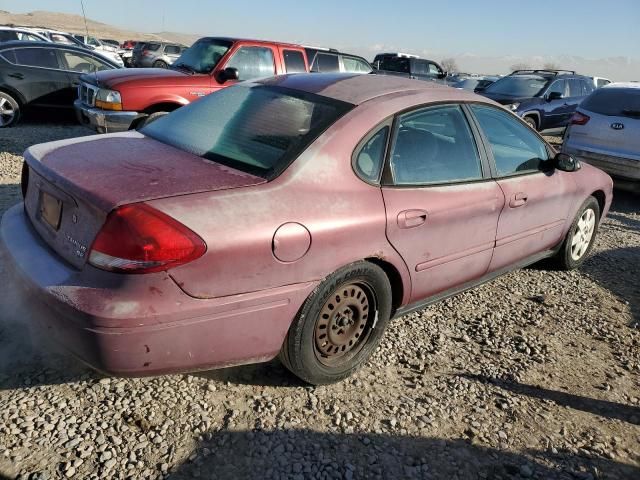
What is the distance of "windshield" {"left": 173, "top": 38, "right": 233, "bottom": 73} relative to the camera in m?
7.64

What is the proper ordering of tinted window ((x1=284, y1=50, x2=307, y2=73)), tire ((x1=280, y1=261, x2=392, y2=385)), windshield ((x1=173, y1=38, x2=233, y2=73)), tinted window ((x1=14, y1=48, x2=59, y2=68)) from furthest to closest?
tinted window ((x1=14, y1=48, x2=59, y2=68)) → tinted window ((x1=284, y1=50, x2=307, y2=73)) → windshield ((x1=173, y1=38, x2=233, y2=73)) → tire ((x1=280, y1=261, x2=392, y2=385))

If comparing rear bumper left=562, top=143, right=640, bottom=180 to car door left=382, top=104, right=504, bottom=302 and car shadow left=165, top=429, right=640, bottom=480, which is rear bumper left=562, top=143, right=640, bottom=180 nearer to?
car door left=382, top=104, right=504, bottom=302

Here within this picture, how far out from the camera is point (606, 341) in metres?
3.60

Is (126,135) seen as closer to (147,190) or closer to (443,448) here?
(147,190)

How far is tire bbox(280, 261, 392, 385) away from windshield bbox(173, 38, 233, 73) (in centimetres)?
576

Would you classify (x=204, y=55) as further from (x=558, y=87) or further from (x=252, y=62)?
(x=558, y=87)

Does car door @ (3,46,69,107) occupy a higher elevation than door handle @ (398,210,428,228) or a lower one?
lower

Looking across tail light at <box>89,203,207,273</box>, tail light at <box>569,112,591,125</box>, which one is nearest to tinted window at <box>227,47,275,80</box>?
tail light at <box>569,112,591,125</box>

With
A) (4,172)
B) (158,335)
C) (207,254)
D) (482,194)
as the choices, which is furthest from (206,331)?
(4,172)

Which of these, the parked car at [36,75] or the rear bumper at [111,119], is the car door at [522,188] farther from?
the parked car at [36,75]

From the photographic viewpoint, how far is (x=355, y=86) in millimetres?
3078

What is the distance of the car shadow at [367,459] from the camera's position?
86.9 inches

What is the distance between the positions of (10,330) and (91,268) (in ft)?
3.96

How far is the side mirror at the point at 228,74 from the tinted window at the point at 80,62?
3737 millimetres
